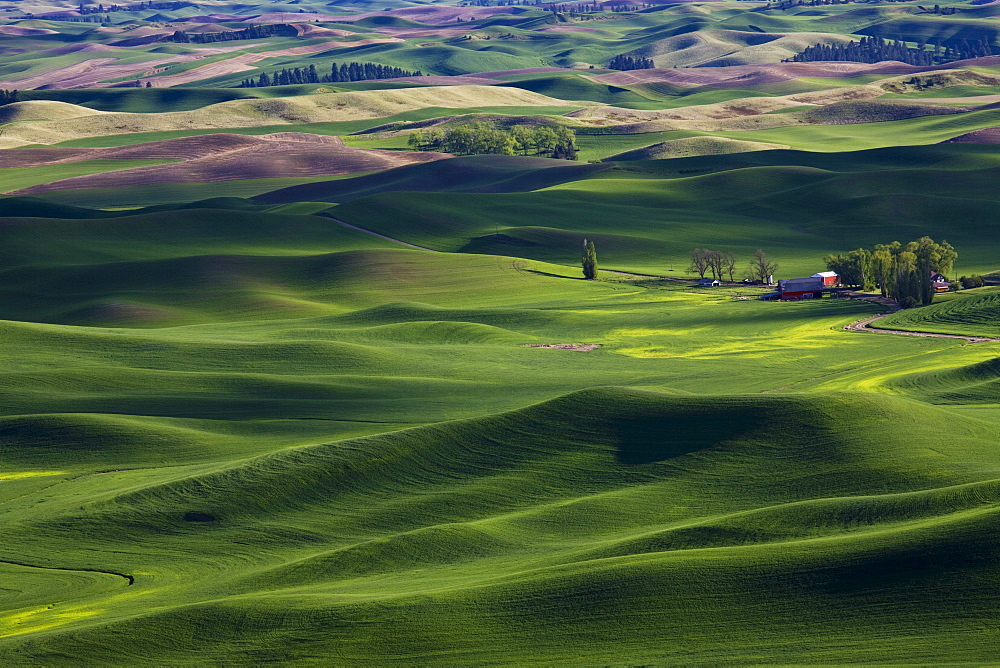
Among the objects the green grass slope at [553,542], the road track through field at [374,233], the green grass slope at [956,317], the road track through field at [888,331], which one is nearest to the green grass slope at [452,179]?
the road track through field at [374,233]

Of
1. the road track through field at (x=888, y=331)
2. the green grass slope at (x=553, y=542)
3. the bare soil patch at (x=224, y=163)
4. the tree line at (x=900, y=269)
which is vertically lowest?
the road track through field at (x=888, y=331)

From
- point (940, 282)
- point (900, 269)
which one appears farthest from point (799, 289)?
point (940, 282)

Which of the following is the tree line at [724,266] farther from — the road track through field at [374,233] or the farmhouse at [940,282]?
the road track through field at [374,233]

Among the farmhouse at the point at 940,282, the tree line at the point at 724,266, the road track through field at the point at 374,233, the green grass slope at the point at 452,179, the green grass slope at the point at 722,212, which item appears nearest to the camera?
the farmhouse at the point at 940,282

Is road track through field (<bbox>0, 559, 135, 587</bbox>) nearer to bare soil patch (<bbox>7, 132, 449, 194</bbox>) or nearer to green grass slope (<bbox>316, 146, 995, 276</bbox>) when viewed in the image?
green grass slope (<bbox>316, 146, 995, 276</bbox>)

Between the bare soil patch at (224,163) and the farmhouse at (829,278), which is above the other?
the bare soil patch at (224,163)

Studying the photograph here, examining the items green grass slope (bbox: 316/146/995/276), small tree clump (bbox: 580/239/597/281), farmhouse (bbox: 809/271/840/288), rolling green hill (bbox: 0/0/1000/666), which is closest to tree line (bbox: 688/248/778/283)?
rolling green hill (bbox: 0/0/1000/666)

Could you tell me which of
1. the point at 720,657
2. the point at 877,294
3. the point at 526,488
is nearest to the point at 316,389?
the point at 526,488

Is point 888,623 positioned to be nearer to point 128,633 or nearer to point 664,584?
point 664,584
